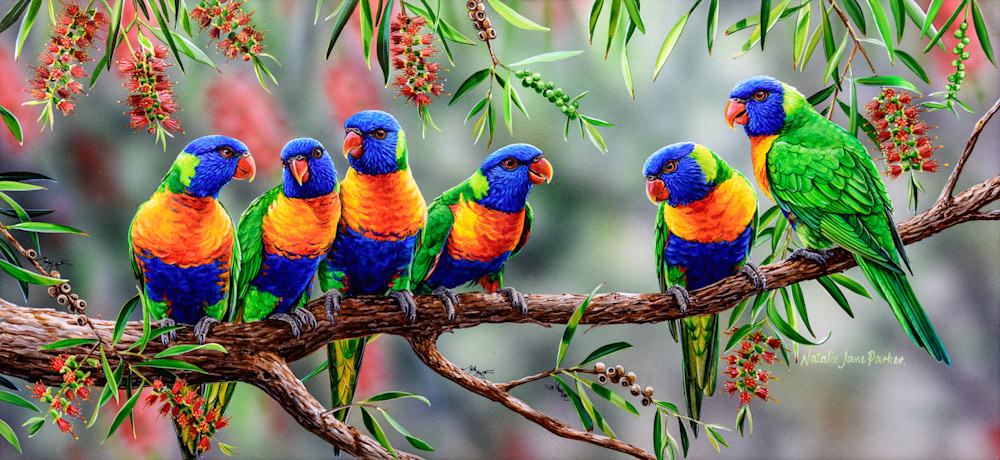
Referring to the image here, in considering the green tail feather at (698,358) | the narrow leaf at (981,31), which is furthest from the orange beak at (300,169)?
the narrow leaf at (981,31)

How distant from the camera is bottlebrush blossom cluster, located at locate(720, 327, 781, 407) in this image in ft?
6.80

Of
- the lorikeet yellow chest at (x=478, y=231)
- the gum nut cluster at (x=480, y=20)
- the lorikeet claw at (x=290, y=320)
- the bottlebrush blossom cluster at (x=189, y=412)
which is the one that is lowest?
the bottlebrush blossom cluster at (x=189, y=412)

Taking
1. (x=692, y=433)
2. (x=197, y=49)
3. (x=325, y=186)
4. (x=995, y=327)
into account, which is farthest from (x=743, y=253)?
(x=197, y=49)

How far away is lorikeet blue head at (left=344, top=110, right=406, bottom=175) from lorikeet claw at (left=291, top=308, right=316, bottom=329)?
1.45 feet

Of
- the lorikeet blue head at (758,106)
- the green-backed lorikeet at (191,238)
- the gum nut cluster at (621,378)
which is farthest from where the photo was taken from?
the gum nut cluster at (621,378)

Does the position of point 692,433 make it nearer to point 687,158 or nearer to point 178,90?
point 687,158

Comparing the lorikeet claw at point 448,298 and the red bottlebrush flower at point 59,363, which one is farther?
the lorikeet claw at point 448,298

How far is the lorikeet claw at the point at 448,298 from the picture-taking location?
1.88 m

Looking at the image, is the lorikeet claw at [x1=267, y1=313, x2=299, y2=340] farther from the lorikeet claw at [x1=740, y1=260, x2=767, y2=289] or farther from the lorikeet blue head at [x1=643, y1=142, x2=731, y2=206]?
the lorikeet claw at [x1=740, y1=260, x2=767, y2=289]

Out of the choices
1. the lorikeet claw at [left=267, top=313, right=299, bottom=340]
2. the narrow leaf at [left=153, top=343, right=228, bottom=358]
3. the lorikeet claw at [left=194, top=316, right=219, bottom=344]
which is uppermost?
the lorikeet claw at [left=267, top=313, right=299, bottom=340]

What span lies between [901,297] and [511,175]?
124 cm

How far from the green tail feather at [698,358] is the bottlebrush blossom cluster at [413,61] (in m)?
1.11
